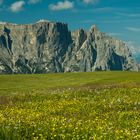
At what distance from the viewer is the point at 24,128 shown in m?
16.4

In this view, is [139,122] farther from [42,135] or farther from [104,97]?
[104,97]

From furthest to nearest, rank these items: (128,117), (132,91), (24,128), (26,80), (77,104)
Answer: (26,80), (132,91), (77,104), (128,117), (24,128)

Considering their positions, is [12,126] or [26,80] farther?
[26,80]

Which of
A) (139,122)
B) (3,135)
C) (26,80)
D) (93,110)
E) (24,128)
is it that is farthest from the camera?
(26,80)

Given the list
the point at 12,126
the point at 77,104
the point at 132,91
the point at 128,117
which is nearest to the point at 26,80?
the point at 132,91

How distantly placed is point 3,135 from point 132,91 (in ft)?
98.9

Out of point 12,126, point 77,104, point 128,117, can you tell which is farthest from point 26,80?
point 12,126

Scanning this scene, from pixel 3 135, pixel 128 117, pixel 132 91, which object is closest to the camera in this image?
pixel 3 135

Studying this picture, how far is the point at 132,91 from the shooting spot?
43.8 m

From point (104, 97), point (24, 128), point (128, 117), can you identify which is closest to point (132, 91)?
point (104, 97)

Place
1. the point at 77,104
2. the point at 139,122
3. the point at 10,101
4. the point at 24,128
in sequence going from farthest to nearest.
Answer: the point at 10,101
the point at 77,104
the point at 139,122
the point at 24,128

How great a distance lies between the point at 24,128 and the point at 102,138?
3144mm

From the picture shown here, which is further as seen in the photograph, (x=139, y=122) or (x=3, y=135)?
(x=139, y=122)

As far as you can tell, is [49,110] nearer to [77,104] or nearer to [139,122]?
[77,104]
